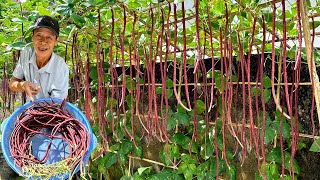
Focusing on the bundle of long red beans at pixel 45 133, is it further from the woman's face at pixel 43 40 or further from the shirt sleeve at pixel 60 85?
the woman's face at pixel 43 40

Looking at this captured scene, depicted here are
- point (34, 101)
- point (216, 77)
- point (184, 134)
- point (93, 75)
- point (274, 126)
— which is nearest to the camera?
point (34, 101)

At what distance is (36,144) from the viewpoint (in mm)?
1562

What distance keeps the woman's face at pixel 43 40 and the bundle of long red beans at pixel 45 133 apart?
19 centimetres

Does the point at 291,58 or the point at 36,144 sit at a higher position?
the point at 291,58

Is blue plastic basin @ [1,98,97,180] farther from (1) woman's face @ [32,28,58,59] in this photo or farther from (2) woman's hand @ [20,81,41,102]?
(1) woman's face @ [32,28,58,59]

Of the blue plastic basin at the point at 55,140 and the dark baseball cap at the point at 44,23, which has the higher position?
the dark baseball cap at the point at 44,23

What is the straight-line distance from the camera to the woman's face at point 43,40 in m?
1.42

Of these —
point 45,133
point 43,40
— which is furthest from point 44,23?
point 45,133

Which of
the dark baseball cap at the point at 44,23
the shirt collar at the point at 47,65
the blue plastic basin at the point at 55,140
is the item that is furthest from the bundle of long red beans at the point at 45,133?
the dark baseball cap at the point at 44,23

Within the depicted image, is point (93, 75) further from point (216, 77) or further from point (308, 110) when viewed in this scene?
point (308, 110)

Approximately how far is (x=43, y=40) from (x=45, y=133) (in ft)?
1.08

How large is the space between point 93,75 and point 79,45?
10.5 inches

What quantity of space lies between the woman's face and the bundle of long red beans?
188 mm

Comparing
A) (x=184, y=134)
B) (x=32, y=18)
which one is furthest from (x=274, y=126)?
(x=32, y=18)
